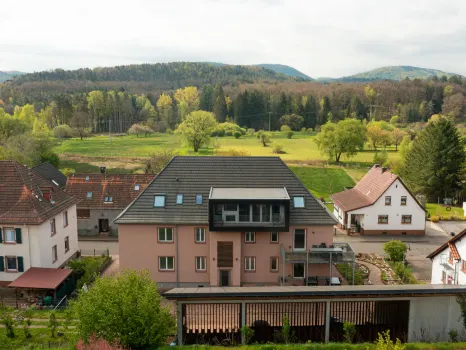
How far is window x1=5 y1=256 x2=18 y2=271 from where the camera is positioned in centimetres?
2858

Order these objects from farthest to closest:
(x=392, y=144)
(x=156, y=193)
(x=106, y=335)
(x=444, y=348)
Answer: (x=392, y=144)
(x=156, y=193)
(x=444, y=348)
(x=106, y=335)

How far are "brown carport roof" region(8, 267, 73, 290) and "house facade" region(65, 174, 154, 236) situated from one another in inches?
516

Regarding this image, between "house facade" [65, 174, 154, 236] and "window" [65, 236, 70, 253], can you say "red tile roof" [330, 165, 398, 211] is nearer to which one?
"house facade" [65, 174, 154, 236]

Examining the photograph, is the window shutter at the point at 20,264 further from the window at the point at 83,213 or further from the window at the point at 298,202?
the window at the point at 298,202

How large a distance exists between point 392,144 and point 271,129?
48.4 meters

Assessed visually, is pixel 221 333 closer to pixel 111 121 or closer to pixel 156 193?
pixel 156 193

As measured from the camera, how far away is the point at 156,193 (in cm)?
2931

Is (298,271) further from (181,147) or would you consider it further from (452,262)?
(181,147)

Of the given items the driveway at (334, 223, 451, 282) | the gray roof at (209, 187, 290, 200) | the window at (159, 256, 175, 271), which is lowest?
the driveway at (334, 223, 451, 282)

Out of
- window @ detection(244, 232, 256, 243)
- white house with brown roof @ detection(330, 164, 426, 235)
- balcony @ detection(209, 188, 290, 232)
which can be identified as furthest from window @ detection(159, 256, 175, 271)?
white house with brown roof @ detection(330, 164, 426, 235)

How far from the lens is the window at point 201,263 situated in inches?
1118

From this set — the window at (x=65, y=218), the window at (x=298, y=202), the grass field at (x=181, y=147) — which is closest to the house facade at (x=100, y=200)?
the window at (x=65, y=218)

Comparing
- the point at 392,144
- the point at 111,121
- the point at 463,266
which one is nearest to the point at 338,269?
the point at 463,266

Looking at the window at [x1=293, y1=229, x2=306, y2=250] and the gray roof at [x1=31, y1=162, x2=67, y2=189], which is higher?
Result: the gray roof at [x1=31, y1=162, x2=67, y2=189]
